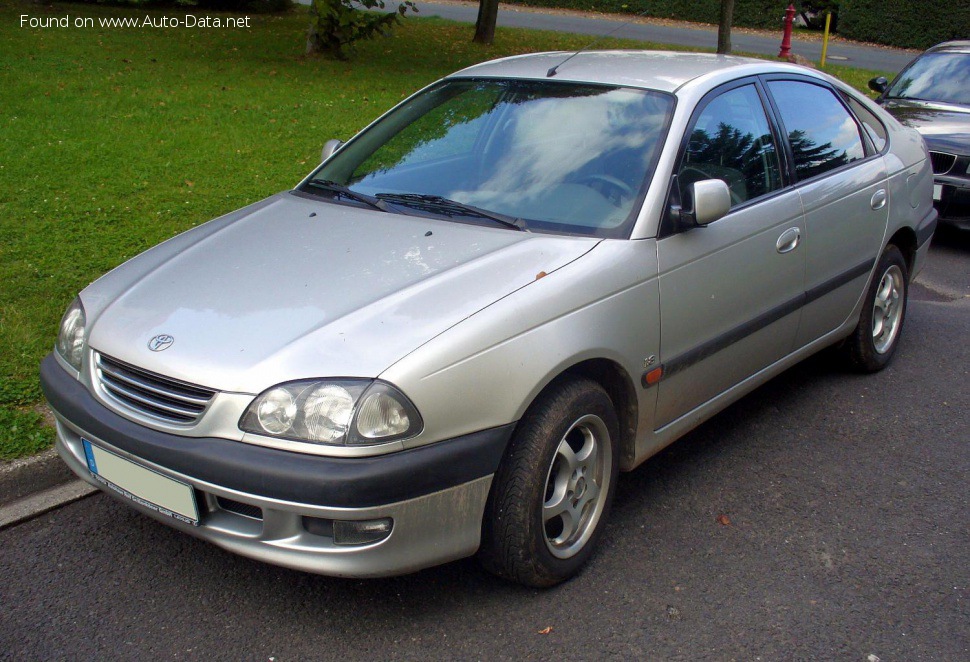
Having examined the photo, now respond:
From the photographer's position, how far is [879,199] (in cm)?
476

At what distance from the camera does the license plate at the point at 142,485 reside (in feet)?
9.12

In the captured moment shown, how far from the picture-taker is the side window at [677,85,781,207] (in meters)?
3.73

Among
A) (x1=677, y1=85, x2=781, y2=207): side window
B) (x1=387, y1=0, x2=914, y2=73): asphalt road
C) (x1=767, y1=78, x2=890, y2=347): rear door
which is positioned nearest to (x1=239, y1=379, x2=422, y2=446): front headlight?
(x1=677, y1=85, x2=781, y2=207): side window

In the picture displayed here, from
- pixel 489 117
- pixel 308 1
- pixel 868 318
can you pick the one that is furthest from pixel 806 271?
pixel 308 1

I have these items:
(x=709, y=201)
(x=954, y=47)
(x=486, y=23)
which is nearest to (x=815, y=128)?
(x=709, y=201)

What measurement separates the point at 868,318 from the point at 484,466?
2976 mm

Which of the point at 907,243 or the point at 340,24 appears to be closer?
the point at 907,243

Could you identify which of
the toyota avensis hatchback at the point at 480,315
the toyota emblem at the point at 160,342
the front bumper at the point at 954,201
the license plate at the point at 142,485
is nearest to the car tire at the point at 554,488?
the toyota avensis hatchback at the point at 480,315

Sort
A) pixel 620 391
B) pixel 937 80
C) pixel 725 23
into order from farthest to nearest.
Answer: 1. pixel 725 23
2. pixel 937 80
3. pixel 620 391

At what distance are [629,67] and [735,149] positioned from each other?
59 cm

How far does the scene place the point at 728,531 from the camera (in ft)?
11.8

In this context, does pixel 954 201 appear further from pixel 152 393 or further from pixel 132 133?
pixel 132 133

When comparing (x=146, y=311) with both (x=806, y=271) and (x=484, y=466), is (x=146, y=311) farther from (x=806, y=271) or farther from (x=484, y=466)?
(x=806, y=271)

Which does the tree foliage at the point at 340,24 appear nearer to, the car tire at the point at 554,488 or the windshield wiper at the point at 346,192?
the windshield wiper at the point at 346,192
